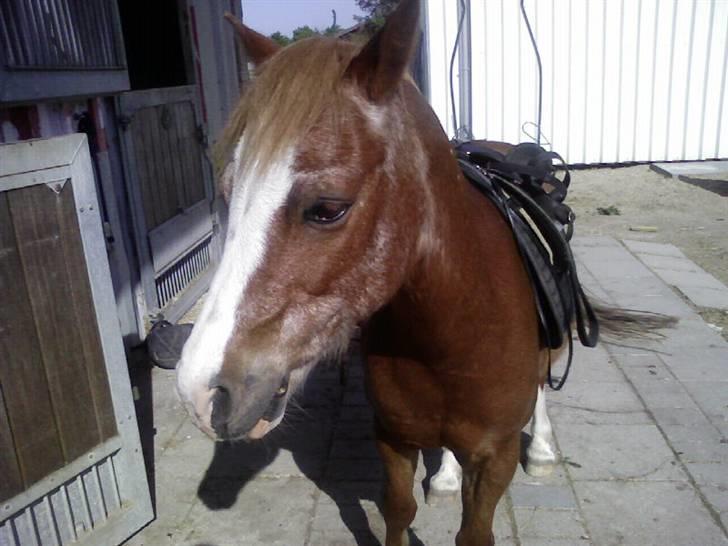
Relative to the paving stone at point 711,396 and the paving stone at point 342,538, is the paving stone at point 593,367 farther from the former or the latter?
the paving stone at point 342,538

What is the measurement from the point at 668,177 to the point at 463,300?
31.2ft

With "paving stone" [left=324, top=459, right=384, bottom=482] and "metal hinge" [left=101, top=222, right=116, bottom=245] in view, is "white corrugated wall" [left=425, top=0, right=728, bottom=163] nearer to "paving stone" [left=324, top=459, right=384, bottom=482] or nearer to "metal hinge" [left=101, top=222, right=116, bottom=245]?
"metal hinge" [left=101, top=222, right=116, bottom=245]

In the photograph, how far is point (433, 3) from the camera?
10.2m

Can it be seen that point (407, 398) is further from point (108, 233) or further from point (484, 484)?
point (108, 233)

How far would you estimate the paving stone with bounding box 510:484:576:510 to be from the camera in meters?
2.74

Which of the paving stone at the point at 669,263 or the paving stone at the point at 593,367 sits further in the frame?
the paving stone at the point at 669,263

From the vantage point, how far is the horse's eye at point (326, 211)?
1311 mm

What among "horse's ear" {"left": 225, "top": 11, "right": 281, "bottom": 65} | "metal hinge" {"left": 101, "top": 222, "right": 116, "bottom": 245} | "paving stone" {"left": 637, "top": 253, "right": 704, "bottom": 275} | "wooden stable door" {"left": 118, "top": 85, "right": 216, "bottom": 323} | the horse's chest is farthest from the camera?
"paving stone" {"left": 637, "top": 253, "right": 704, "bottom": 275}

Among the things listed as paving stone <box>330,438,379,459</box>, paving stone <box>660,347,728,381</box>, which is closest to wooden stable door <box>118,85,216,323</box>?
paving stone <box>330,438,379,459</box>

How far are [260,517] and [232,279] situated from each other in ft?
5.93

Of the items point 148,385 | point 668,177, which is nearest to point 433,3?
point 668,177

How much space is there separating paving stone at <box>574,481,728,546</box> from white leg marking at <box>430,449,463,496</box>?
1.76 ft

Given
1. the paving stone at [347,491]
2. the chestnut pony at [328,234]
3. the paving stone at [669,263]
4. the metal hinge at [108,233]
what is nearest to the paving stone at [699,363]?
the paving stone at [669,263]

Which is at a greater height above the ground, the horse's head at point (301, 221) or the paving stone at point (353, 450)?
the horse's head at point (301, 221)
